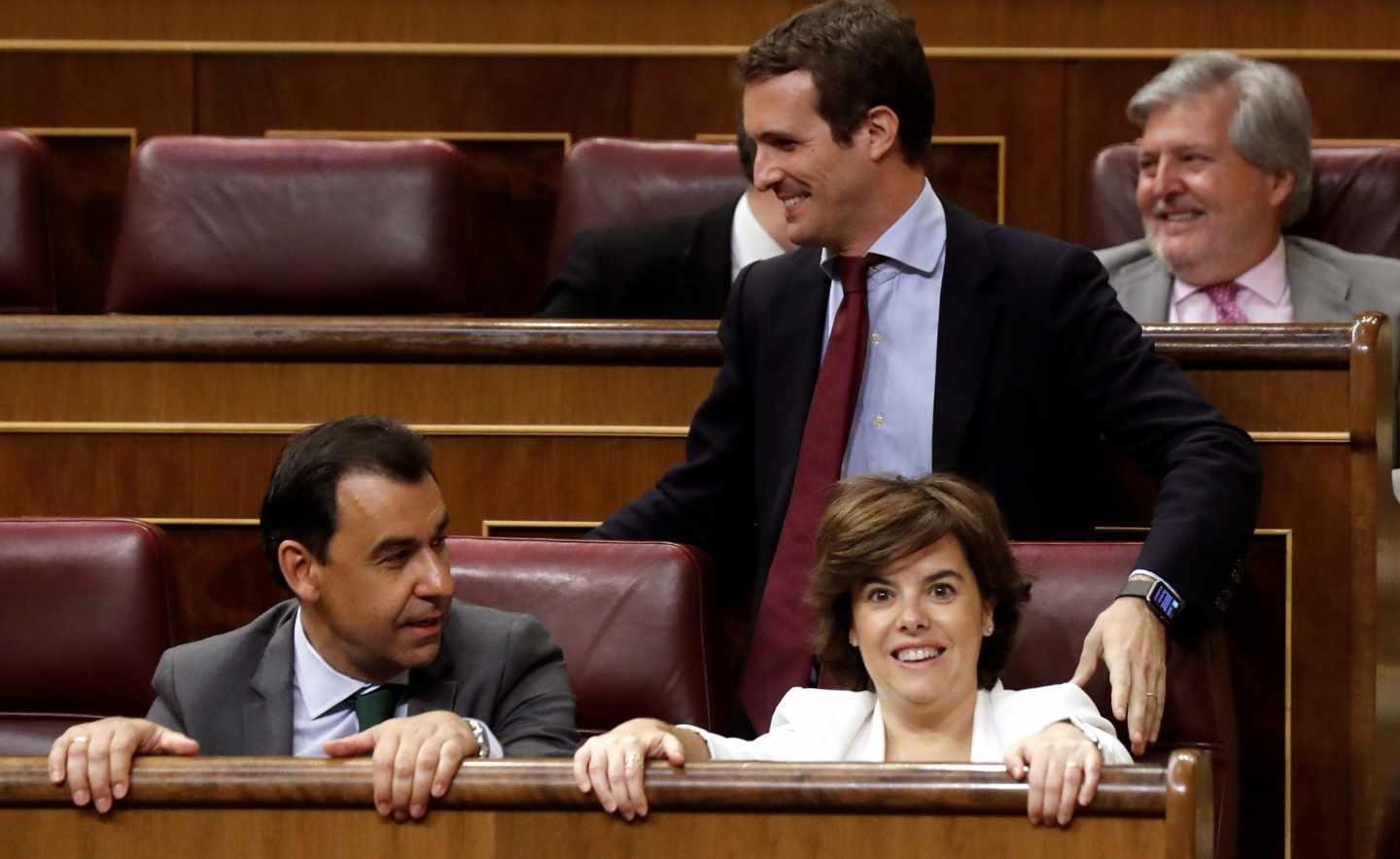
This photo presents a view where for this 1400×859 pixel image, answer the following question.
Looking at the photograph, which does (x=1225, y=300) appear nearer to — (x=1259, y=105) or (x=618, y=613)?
(x=1259, y=105)

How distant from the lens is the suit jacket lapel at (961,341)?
1.05m

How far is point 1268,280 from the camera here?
57.7 inches

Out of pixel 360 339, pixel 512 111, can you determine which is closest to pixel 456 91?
pixel 512 111

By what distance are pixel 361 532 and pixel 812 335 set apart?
28 cm

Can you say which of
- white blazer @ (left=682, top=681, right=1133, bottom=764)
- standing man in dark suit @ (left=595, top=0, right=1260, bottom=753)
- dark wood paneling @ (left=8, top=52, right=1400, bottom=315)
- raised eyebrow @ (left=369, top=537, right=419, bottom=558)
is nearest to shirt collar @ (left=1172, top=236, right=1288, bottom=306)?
dark wood paneling @ (left=8, top=52, right=1400, bottom=315)

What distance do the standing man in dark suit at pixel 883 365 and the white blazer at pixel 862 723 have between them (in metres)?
0.11

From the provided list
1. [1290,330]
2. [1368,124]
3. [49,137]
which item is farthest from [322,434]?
[1368,124]

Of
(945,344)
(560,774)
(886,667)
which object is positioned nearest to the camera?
(560,774)

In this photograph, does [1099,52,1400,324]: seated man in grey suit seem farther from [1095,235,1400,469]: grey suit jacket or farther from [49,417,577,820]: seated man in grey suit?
[49,417,577,820]: seated man in grey suit

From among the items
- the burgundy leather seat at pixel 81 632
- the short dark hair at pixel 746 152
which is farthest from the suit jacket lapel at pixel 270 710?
the short dark hair at pixel 746 152

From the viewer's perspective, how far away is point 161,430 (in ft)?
3.99

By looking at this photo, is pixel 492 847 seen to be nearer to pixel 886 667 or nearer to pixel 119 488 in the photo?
pixel 886 667

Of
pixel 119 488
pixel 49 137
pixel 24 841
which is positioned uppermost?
pixel 49 137

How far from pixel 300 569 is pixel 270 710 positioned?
65 millimetres
